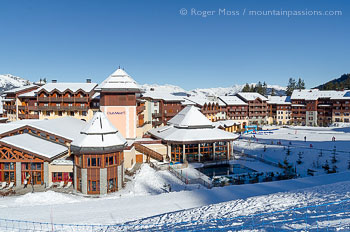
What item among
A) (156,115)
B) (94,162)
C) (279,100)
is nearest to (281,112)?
(279,100)

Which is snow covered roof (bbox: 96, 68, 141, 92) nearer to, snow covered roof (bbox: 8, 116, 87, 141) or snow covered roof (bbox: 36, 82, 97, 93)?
snow covered roof (bbox: 8, 116, 87, 141)

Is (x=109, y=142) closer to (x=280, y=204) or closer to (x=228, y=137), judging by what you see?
(x=280, y=204)

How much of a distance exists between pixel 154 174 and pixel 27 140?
1317cm

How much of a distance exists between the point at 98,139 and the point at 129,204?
282 inches

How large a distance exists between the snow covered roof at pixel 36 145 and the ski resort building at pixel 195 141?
12791 millimetres

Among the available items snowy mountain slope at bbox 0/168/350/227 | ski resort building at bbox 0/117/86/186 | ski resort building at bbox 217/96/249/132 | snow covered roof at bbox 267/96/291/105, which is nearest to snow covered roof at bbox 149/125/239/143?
snowy mountain slope at bbox 0/168/350/227

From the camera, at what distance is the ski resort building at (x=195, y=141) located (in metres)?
35.2

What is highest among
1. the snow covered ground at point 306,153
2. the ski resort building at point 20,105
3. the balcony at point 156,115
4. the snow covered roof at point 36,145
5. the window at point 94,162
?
the ski resort building at point 20,105

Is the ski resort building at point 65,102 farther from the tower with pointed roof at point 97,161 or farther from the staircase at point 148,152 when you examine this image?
the tower with pointed roof at point 97,161

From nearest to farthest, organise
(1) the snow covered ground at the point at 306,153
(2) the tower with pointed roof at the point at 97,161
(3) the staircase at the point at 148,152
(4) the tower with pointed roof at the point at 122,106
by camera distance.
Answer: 1. (2) the tower with pointed roof at the point at 97,161
2. (1) the snow covered ground at the point at 306,153
3. (3) the staircase at the point at 148,152
4. (4) the tower with pointed roof at the point at 122,106

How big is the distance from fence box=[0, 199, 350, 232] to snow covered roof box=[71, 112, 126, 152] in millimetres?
8381

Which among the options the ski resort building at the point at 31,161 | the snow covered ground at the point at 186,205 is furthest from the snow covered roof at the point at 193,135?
the ski resort building at the point at 31,161

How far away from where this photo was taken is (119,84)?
3941 cm

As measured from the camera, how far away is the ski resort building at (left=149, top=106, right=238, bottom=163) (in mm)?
35250
